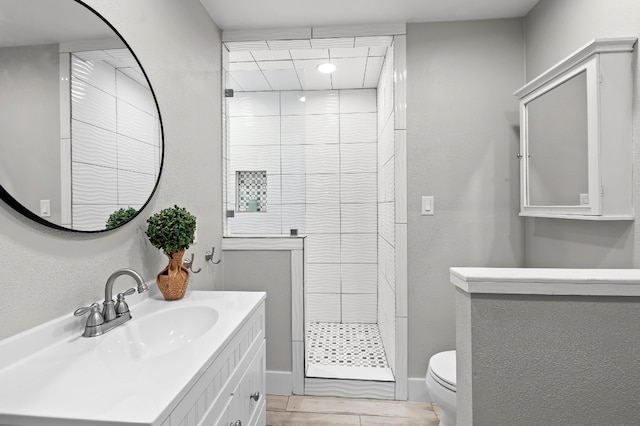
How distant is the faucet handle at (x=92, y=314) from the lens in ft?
3.53

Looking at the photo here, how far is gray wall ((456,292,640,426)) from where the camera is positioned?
Result: 960 mm

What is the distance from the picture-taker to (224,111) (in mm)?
2469

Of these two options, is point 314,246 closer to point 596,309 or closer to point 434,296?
point 434,296

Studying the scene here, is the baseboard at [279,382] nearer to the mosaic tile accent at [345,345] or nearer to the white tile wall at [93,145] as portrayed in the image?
the mosaic tile accent at [345,345]

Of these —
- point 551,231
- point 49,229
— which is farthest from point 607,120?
point 49,229

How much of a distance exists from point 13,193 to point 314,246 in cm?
280

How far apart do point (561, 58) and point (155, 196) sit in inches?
85.5

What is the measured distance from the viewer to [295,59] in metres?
2.73

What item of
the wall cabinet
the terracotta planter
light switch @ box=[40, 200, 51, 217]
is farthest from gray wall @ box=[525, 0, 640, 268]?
light switch @ box=[40, 200, 51, 217]

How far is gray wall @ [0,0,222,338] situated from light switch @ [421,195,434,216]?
4.44ft

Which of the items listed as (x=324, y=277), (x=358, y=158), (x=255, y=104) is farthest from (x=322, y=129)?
(x=324, y=277)

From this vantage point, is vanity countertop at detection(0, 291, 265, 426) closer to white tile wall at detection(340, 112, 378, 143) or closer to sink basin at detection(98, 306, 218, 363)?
sink basin at detection(98, 306, 218, 363)

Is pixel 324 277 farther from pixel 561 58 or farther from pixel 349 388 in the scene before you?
pixel 561 58

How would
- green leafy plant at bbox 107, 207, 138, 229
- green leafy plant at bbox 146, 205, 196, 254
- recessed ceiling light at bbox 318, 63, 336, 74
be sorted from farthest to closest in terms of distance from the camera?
1. recessed ceiling light at bbox 318, 63, 336, 74
2. green leafy plant at bbox 146, 205, 196, 254
3. green leafy plant at bbox 107, 207, 138, 229
